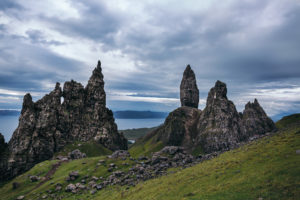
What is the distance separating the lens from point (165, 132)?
613 ft

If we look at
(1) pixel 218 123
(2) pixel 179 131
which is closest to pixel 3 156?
(2) pixel 179 131

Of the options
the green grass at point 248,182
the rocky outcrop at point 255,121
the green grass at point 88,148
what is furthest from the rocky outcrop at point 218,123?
the green grass at point 248,182

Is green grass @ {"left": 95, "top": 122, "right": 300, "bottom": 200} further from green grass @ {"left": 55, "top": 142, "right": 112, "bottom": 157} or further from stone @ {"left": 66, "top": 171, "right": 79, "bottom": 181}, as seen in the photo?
green grass @ {"left": 55, "top": 142, "right": 112, "bottom": 157}

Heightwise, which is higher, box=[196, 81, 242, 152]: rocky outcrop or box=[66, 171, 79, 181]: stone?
box=[196, 81, 242, 152]: rocky outcrop

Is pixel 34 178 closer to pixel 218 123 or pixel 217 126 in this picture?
pixel 217 126

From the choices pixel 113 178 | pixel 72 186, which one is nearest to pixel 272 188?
pixel 113 178

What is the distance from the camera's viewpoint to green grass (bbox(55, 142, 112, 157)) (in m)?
175

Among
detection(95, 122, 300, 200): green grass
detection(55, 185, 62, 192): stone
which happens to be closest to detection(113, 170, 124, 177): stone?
detection(55, 185, 62, 192): stone

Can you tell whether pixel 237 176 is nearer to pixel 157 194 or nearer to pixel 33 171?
pixel 157 194

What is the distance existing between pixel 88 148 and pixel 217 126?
4996 inches

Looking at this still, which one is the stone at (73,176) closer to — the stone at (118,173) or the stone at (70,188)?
the stone at (70,188)

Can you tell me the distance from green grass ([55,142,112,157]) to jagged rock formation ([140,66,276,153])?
59.2 meters

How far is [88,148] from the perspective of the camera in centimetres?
18200

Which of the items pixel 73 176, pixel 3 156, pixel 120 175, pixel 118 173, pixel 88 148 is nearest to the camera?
pixel 120 175
